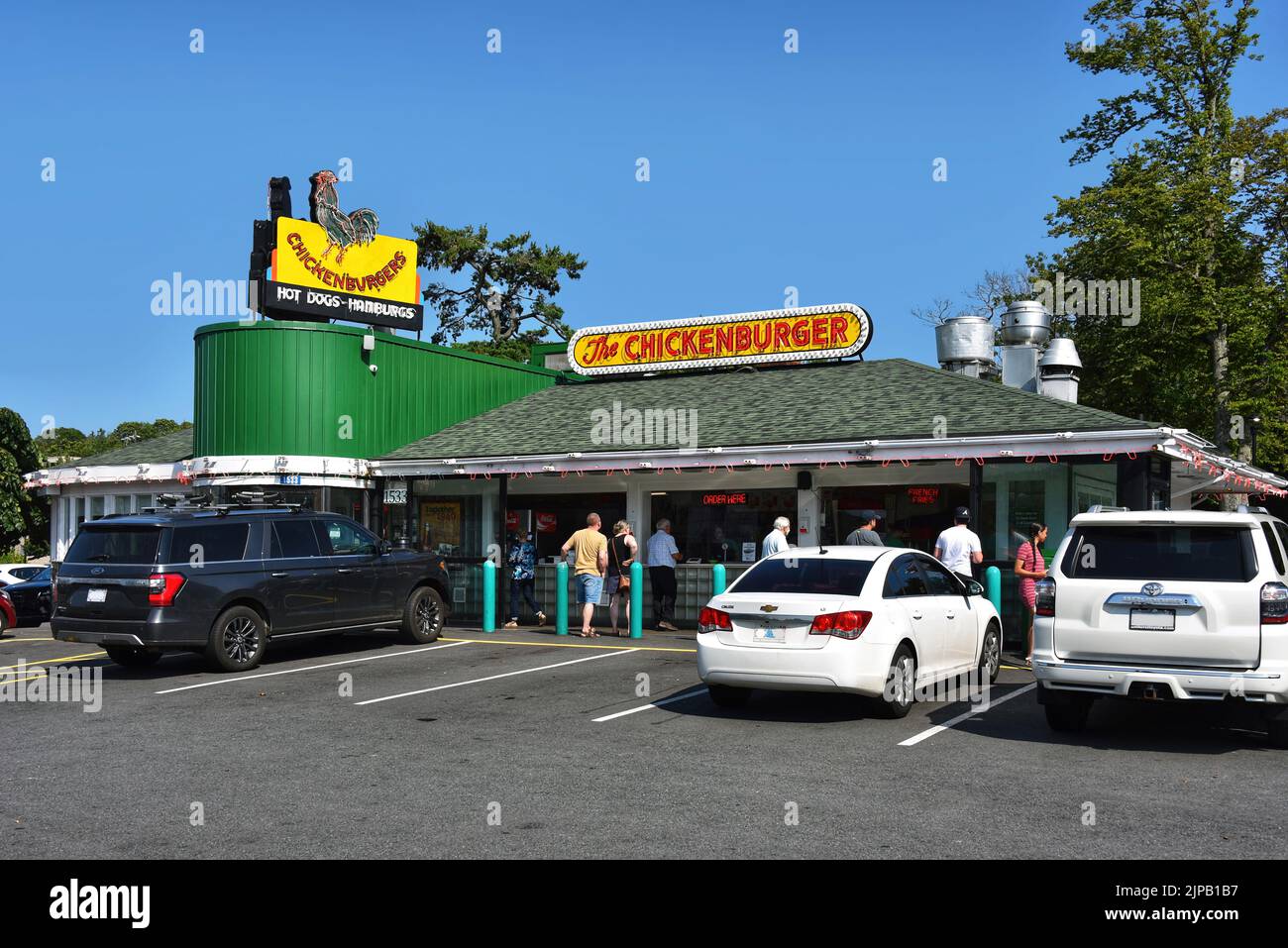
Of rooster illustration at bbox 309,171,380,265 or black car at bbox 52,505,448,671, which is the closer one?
black car at bbox 52,505,448,671

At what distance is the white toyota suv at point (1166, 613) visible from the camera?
810cm

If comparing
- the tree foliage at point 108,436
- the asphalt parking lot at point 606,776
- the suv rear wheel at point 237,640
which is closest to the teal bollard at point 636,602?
the asphalt parking lot at point 606,776

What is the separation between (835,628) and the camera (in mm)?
9414

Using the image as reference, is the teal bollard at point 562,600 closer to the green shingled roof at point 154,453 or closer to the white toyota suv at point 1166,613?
the white toyota suv at point 1166,613

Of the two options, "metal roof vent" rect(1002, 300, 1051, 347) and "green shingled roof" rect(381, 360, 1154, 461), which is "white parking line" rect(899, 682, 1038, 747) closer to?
"green shingled roof" rect(381, 360, 1154, 461)

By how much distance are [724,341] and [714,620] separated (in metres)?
13.8

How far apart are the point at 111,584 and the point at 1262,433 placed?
33.9 metres

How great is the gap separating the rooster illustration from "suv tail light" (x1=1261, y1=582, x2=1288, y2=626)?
18.9 meters

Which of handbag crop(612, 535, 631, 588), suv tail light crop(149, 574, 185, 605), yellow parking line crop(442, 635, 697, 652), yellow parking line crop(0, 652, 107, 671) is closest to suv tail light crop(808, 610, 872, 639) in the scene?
yellow parking line crop(442, 635, 697, 652)

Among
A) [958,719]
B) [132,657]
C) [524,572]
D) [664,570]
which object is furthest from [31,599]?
[958,719]

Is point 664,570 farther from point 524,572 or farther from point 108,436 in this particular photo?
point 108,436

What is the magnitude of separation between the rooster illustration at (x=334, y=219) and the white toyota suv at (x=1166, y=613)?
58.3 ft

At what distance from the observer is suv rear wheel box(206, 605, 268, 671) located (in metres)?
13.2
